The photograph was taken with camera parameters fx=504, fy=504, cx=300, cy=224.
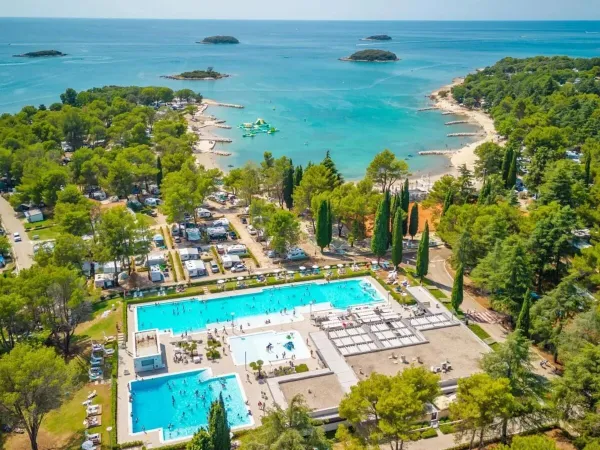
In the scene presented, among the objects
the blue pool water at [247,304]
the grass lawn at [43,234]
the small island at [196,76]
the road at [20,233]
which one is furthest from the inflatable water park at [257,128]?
the small island at [196,76]

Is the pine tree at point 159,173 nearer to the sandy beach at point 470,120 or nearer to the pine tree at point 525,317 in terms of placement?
the sandy beach at point 470,120

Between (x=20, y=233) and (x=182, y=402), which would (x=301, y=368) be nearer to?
(x=182, y=402)

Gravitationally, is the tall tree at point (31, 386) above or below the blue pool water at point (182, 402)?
above

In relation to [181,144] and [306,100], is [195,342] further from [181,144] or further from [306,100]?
[306,100]

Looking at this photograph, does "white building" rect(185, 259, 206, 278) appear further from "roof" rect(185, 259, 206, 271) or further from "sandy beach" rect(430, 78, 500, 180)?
"sandy beach" rect(430, 78, 500, 180)

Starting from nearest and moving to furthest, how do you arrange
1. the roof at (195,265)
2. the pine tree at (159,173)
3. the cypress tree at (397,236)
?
the cypress tree at (397,236), the roof at (195,265), the pine tree at (159,173)

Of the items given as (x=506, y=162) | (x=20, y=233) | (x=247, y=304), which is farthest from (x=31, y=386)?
(x=506, y=162)
